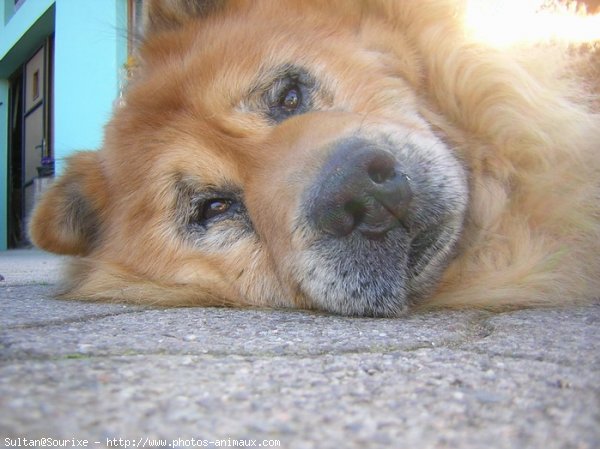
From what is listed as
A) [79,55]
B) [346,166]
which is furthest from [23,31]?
[346,166]

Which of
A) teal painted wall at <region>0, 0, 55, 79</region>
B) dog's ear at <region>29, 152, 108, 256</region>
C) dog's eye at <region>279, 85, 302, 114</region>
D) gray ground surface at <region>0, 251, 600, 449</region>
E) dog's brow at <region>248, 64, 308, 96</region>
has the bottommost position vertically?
gray ground surface at <region>0, 251, 600, 449</region>

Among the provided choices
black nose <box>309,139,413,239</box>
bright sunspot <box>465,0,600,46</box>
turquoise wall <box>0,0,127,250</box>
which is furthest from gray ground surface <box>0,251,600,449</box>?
turquoise wall <box>0,0,127,250</box>

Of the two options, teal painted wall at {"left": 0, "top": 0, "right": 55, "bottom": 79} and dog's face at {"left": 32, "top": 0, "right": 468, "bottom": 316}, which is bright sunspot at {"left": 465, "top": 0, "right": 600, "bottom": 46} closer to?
dog's face at {"left": 32, "top": 0, "right": 468, "bottom": 316}

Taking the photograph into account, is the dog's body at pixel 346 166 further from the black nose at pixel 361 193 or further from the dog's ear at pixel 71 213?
the dog's ear at pixel 71 213

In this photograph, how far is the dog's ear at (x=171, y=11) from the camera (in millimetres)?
2502

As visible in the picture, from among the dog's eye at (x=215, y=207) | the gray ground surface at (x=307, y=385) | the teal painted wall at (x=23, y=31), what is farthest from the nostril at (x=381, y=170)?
the teal painted wall at (x=23, y=31)

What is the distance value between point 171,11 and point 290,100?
803 mm

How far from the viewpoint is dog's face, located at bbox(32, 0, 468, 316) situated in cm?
177

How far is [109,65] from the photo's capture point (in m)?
7.78

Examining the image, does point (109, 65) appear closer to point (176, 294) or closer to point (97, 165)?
point (97, 165)

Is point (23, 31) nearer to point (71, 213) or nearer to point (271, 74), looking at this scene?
point (71, 213)

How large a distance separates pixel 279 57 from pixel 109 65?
20.6ft

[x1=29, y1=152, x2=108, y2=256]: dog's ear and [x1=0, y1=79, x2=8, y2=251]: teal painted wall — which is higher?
[x1=0, y1=79, x2=8, y2=251]: teal painted wall

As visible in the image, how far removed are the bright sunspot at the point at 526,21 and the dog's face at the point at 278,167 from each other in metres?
0.31
